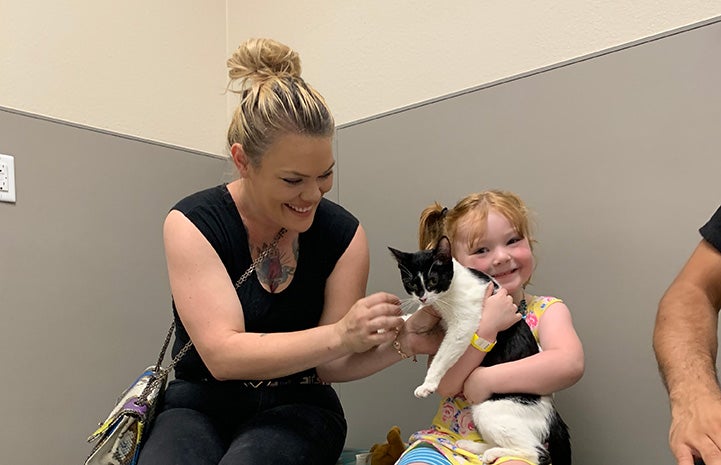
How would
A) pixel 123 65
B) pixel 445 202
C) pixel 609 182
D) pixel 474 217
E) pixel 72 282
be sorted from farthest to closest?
pixel 123 65
pixel 72 282
pixel 445 202
pixel 609 182
pixel 474 217

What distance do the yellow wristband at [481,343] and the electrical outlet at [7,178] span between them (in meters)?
1.29

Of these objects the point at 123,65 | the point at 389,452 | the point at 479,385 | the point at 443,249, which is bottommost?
the point at 389,452

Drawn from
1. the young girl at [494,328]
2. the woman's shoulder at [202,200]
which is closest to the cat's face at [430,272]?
the young girl at [494,328]

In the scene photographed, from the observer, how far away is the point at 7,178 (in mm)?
1576

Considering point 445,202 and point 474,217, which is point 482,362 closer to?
point 474,217

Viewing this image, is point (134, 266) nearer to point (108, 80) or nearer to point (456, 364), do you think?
point (108, 80)

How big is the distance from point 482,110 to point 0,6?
4.74 feet

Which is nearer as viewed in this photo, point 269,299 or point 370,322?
point 370,322

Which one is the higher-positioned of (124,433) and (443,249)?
(443,249)

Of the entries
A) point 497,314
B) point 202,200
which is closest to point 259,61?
point 202,200

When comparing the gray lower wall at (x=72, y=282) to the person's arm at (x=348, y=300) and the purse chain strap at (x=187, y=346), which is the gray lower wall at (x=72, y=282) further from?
the person's arm at (x=348, y=300)

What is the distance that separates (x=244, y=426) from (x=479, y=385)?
0.45m

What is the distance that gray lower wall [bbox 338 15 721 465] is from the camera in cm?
121

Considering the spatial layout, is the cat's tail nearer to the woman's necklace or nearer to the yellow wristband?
the yellow wristband
